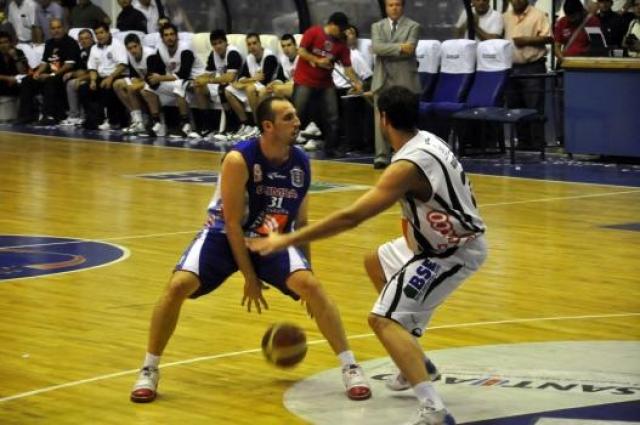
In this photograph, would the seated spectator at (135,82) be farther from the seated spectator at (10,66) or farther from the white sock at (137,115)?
the seated spectator at (10,66)

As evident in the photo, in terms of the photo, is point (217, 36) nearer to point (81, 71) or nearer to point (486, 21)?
point (81, 71)

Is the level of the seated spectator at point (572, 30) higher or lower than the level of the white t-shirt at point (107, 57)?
higher

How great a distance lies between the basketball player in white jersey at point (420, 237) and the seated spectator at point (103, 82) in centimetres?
1841

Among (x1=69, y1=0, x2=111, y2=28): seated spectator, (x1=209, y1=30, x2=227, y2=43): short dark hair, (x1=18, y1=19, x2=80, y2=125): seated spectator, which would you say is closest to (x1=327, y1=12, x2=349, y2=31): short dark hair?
(x1=209, y1=30, x2=227, y2=43): short dark hair

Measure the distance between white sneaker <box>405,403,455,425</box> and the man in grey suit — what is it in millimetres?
12058

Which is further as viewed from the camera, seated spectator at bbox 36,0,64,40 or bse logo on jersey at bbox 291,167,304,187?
seated spectator at bbox 36,0,64,40

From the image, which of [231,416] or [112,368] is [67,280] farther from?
[231,416]

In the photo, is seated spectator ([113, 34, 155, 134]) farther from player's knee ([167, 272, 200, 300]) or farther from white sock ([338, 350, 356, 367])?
white sock ([338, 350, 356, 367])

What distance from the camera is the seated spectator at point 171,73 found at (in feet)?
77.9

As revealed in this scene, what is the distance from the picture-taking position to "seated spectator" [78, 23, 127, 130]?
24.9m

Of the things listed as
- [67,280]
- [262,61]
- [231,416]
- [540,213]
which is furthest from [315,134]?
[231,416]

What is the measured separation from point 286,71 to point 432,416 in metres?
15.9

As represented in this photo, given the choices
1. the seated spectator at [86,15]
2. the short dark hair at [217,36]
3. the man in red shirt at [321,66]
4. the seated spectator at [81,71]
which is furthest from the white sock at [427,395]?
the seated spectator at [86,15]

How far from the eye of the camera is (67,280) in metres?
11.0
